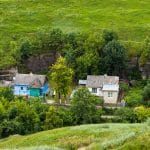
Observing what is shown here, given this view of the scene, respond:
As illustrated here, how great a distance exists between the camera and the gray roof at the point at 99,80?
208 feet

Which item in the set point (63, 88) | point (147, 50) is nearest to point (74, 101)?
point (63, 88)

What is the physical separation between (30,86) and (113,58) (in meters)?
11.3

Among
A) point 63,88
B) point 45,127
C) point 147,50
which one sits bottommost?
point 45,127

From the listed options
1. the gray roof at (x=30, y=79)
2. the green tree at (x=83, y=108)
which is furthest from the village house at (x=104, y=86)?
the green tree at (x=83, y=108)

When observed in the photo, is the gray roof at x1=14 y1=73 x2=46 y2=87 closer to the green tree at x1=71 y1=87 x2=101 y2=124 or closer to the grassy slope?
the green tree at x1=71 y1=87 x2=101 y2=124

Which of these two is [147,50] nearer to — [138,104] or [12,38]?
[138,104]

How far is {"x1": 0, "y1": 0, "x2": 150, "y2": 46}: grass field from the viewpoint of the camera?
257 feet

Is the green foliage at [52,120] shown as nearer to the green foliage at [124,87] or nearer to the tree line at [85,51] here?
the green foliage at [124,87]

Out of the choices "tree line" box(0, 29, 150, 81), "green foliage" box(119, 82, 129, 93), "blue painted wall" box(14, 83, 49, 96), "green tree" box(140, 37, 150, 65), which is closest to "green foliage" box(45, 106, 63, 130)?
"blue painted wall" box(14, 83, 49, 96)

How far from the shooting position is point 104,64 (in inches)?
2613

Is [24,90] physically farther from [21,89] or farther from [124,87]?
[124,87]

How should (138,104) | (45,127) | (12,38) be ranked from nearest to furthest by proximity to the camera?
(45,127) → (138,104) → (12,38)

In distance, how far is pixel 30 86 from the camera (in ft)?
210

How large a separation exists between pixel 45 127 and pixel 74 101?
4.49 meters
